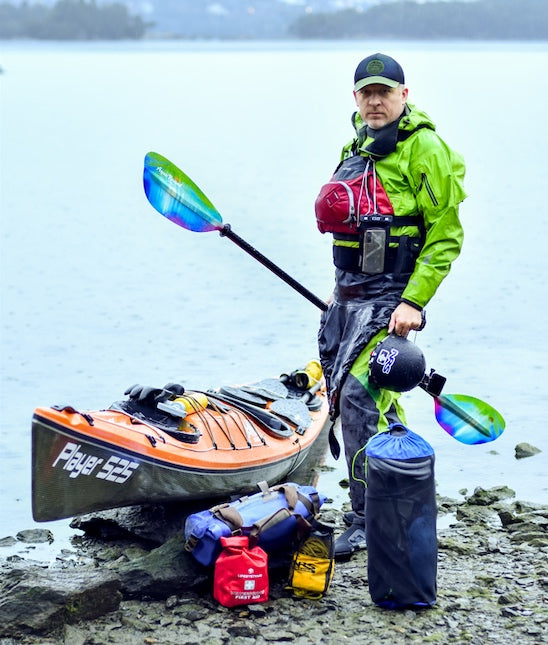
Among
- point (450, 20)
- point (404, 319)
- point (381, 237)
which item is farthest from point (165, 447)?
point (450, 20)

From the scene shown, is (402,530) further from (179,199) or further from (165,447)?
(179,199)

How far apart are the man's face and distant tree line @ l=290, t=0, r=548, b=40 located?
3225 inches

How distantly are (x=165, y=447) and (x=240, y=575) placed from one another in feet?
2.50

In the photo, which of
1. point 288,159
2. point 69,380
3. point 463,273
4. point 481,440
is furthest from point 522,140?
point 481,440

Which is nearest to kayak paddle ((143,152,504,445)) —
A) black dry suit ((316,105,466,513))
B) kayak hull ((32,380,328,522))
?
black dry suit ((316,105,466,513))

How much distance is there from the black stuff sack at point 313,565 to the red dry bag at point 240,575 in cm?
12

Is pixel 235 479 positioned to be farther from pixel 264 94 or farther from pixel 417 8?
pixel 417 8

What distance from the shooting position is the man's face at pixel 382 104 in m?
4.62

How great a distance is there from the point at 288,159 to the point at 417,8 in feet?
244

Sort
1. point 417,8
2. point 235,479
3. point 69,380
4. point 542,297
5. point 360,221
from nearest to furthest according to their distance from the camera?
point 360,221 → point 235,479 → point 69,380 → point 542,297 → point 417,8

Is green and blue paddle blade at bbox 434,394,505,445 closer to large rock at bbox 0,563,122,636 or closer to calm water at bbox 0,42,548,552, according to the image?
calm water at bbox 0,42,548,552

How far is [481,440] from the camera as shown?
16.9 feet

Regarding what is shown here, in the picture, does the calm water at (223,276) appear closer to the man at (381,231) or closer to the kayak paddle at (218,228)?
the kayak paddle at (218,228)

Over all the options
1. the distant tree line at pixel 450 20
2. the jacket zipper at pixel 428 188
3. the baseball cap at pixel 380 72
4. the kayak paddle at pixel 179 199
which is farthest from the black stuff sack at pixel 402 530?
the distant tree line at pixel 450 20
